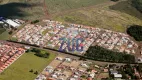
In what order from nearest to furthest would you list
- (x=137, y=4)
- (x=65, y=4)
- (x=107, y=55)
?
(x=107, y=55) < (x=137, y=4) < (x=65, y=4)

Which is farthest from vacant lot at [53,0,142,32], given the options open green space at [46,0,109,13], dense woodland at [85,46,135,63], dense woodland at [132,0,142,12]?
dense woodland at [85,46,135,63]

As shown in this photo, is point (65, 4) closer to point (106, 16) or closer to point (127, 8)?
point (106, 16)

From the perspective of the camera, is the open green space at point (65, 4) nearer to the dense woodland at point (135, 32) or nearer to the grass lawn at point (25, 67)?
the dense woodland at point (135, 32)

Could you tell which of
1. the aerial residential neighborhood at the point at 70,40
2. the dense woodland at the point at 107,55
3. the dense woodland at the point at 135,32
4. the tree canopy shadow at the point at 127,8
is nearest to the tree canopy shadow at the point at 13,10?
the aerial residential neighborhood at the point at 70,40

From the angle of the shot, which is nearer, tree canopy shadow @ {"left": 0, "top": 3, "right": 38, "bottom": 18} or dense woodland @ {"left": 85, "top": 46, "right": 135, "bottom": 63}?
dense woodland @ {"left": 85, "top": 46, "right": 135, "bottom": 63}

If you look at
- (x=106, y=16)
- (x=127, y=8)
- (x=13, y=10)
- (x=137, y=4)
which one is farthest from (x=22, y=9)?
(x=137, y=4)

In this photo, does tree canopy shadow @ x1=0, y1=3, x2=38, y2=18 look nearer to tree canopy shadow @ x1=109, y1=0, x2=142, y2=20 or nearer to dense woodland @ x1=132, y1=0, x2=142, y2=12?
tree canopy shadow @ x1=109, y1=0, x2=142, y2=20

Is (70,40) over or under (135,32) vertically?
under
